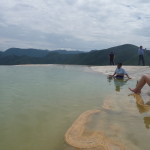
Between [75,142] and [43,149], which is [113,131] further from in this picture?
[43,149]

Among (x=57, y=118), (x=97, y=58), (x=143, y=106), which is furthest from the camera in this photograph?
(x=97, y=58)

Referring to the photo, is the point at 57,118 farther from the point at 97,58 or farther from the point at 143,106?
the point at 97,58

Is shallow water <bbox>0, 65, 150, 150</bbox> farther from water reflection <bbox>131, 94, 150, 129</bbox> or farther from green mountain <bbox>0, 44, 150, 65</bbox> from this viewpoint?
green mountain <bbox>0, 44, 150, 65</bbox>

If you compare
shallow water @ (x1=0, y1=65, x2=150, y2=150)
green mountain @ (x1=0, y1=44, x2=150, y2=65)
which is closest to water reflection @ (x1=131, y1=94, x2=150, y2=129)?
shallow water @ (x1=0, y1=65, x2=150, y2=150)

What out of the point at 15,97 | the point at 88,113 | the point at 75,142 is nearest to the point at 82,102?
the point at 88,113

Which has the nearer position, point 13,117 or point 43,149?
point 43,149

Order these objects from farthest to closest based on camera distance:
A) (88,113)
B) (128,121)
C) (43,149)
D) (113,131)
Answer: (88,113)
(128,121)
(113,131)
(43,149)

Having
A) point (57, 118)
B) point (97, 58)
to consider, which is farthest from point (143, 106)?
point (97, 58)

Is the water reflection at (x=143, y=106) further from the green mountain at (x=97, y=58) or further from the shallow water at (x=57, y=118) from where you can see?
the green mountain at (x=97, y=58)

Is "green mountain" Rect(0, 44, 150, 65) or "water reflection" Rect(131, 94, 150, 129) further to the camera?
"green mountain" Rect(0, 44, 150, 65)

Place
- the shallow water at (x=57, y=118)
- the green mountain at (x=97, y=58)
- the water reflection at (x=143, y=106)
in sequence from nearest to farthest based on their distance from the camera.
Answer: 1. the shallow water at (x=57, y=118)
2. the water reflection at (x=143, y=106)
3. the green mountain at (x=97, y=58)

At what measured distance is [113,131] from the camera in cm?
505

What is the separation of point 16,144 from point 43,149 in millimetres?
546

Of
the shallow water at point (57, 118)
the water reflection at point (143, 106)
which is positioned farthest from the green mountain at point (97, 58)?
the shallow water at point (57, 118)
